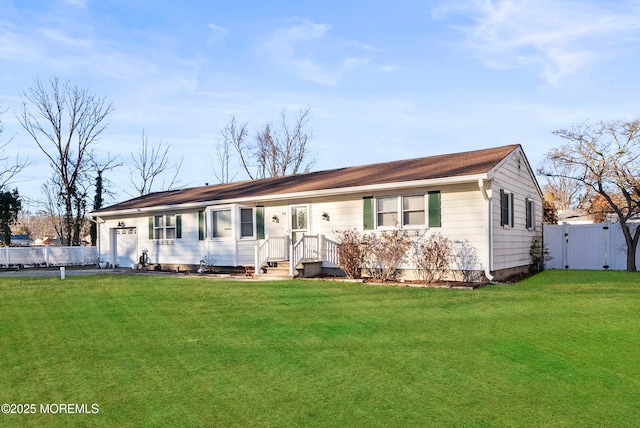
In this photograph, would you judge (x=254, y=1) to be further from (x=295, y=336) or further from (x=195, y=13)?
(x=295, y=336)

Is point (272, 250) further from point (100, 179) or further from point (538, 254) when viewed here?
point (100, 179)

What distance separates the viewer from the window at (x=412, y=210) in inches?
523

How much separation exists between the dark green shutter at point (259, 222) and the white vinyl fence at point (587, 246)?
10.9 metres

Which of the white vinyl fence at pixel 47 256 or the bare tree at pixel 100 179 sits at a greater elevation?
the bare tree at pixel 100 179

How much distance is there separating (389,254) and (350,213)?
2.11 metres

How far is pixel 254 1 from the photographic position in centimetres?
1363

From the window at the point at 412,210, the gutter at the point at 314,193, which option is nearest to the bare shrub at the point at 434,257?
the window at the point at 412,210

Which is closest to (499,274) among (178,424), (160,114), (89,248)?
(178,424)

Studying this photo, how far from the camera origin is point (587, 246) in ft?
57.5

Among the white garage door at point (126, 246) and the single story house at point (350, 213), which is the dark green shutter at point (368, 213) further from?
the white garage door at point (126, 246)

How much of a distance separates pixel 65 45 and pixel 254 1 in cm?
702

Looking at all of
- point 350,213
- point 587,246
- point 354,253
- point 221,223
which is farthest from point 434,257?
point 587,246

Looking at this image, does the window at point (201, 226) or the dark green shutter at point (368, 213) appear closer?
the dark green shutter at point (368, 213)

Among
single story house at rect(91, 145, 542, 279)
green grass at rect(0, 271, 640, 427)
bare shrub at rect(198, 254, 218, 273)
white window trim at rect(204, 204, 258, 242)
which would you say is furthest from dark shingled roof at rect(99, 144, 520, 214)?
green grass at rect(0, 271, 640, 427)
